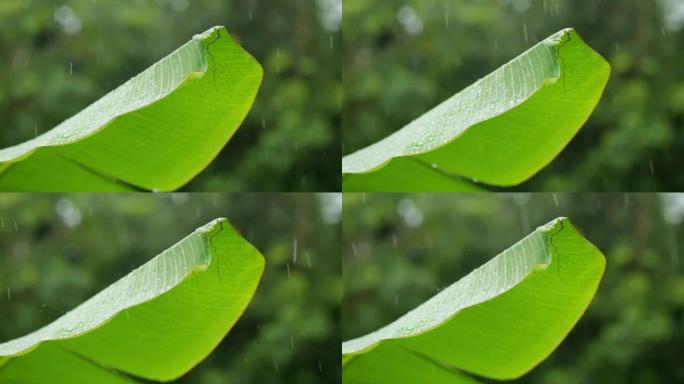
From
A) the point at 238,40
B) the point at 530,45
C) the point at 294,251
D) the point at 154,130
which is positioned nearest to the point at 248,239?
the point at 294,251

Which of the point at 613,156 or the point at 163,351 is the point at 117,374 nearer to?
the point at 163,351

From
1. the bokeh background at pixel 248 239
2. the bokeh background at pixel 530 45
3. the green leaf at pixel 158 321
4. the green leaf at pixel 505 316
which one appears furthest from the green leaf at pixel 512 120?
the bokeh background at pixel 248 239

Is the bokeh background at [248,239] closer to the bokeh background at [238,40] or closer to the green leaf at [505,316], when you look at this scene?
the bokeh background at [238,40]

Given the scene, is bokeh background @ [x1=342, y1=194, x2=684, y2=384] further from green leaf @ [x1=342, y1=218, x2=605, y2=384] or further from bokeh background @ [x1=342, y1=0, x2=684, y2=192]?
green leaf @ [x1=342, y1=218, x2=605, y2=384]

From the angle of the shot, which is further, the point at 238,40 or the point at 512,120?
the point at 238,40

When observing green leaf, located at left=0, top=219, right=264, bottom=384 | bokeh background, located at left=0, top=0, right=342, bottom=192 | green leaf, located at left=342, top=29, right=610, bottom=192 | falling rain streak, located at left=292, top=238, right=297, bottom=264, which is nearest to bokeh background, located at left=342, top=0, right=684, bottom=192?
bokeh background, located at left=0, top=0, right=342, bottom=192

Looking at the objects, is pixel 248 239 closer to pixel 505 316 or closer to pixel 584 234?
pixel 584 234

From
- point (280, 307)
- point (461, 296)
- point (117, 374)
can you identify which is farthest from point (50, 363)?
point (280, 307)
